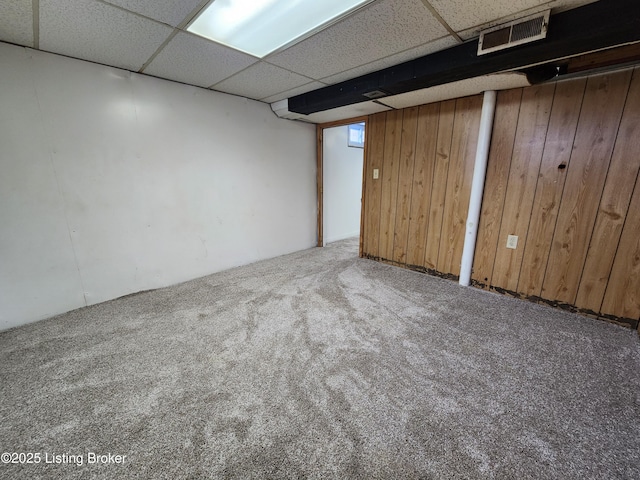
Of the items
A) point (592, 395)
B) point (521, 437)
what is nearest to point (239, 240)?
point (521, 437)

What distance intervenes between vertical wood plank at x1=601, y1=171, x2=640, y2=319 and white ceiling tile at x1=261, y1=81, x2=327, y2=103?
2796 millimetres

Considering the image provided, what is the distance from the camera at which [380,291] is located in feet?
8.86

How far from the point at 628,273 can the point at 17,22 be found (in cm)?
462

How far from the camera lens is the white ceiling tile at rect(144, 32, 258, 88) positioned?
1.83 metres

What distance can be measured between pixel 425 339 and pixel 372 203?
2149 mm

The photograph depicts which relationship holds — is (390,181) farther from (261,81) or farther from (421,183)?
(261,81)

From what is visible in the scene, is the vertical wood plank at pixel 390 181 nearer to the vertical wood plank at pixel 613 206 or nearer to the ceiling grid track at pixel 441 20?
the ceiling grid track at pixel 441 20

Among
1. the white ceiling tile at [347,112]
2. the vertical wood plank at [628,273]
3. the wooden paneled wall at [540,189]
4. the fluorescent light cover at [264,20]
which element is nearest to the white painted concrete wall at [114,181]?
the white ceiling tile at [347,112]

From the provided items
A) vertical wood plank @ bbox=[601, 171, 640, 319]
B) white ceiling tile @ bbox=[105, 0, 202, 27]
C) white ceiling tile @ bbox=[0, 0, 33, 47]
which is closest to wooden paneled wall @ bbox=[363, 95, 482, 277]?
vertical wood plank @ bbox=[601, 171, 640, 319]

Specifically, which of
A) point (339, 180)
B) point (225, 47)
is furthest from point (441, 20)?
point (339, 180)

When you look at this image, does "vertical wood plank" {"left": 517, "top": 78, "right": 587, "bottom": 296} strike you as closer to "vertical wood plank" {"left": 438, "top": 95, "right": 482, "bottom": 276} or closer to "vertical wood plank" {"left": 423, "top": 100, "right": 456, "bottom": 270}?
"vertical wood plank" {"left": 438, "top": 95, "right": 482, "bottom": 276}

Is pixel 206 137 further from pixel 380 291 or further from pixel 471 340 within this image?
pixel 471 340

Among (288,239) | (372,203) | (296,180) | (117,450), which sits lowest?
(117,450)

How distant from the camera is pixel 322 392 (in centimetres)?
143
